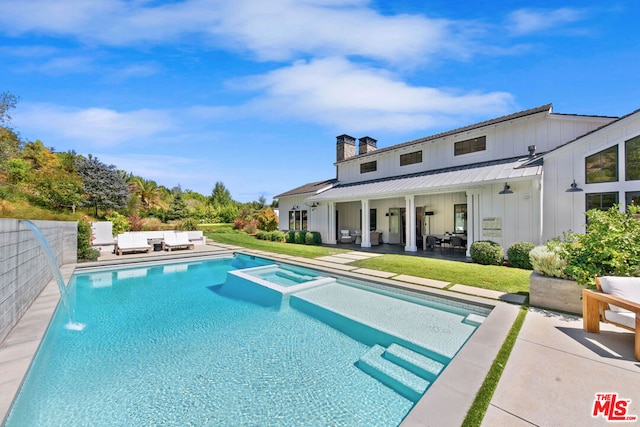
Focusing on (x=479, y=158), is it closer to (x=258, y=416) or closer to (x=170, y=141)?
(x=258, y=416)

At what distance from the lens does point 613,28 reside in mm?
8555

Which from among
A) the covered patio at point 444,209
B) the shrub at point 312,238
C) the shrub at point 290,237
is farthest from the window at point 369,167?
the shrub at point 290,237

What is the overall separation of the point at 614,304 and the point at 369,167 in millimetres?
15222

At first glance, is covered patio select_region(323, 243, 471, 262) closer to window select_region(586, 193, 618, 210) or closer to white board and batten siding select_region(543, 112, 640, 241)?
white board and batten siding select_region(543, 112, 640, 241)

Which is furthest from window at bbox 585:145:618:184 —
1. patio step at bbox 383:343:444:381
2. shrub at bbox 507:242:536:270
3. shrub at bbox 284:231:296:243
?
shrub at bbox 284:231:296:243

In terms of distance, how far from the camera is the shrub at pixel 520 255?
8.84 m

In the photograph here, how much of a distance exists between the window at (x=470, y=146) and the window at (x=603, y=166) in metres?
4.29

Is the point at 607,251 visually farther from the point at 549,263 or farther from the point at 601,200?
the point at 601,200

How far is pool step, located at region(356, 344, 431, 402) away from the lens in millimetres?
3416

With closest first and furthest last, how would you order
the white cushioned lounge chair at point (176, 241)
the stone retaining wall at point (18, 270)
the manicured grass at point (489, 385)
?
1. the manicured grass at point (489, 385)
2. the stone retaining wall at point (18, 270)
3. the white cushioned lounge chair at point (176, 241)

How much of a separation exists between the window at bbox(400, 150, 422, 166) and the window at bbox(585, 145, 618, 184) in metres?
7.33

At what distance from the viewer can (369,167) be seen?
59.4 feet

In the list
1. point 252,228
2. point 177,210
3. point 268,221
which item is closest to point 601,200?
point 268,221

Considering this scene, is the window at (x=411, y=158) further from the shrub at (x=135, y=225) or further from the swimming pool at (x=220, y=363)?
the shrub at (x=135, y=225)
